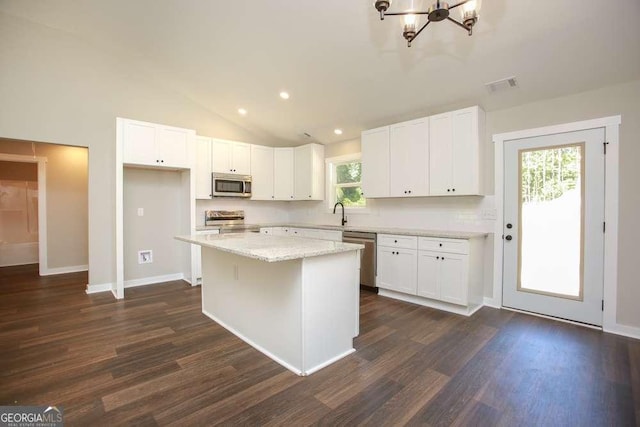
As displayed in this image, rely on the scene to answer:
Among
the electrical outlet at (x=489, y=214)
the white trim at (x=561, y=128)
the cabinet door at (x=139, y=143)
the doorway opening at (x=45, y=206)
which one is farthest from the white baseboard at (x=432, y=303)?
the doorway opening at (x=45, y=206)

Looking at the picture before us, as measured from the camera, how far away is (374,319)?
128 inches

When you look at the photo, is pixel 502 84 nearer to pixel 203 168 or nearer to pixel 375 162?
pixel 375 162

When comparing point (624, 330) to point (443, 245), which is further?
point (443, 245)

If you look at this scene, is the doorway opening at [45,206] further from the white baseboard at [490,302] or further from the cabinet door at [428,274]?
the white baseboard at [490,302]

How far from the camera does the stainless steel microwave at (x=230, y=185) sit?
508 cm

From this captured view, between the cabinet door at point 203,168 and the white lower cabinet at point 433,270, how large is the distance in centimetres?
296

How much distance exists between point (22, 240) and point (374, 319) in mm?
7422

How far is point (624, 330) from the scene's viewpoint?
283cm

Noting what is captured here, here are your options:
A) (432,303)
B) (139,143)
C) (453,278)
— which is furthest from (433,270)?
(139,143)

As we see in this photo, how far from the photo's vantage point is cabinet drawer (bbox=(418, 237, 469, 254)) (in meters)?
3.33

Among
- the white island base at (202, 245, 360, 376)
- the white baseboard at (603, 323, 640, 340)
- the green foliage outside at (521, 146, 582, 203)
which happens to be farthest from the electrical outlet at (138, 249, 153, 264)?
the white baseboard at (603, 323, 640, 340)

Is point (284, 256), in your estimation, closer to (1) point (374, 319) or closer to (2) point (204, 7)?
(1) point (374, 319)

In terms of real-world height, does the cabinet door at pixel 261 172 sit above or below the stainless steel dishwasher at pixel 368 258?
above

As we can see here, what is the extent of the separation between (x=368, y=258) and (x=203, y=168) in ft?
10.0
